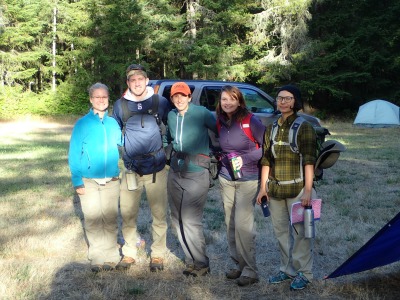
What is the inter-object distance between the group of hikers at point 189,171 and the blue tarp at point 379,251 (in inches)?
17.1

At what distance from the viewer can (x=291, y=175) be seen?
12.7ft

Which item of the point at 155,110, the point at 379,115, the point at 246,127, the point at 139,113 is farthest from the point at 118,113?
the point at 379,115

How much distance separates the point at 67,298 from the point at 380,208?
→ 4.72 meters

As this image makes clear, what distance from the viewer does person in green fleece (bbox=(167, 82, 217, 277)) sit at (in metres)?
4.17

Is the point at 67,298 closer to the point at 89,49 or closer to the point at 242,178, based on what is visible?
the point at 242,178

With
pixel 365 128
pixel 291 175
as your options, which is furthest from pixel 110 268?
pixel 365 128

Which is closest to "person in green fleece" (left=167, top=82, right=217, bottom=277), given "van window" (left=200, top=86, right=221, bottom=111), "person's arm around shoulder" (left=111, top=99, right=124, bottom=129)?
"person's arm around shoulder" (left=111, top=99, right=124, bottom=129)

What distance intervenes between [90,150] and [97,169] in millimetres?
181

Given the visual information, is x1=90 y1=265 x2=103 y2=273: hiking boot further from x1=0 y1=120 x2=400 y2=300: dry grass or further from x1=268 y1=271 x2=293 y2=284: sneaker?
x1=268 y1=271 x2=293 y2=284: sneaker

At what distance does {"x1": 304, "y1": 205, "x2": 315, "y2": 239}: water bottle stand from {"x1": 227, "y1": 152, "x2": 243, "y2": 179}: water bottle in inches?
23.9

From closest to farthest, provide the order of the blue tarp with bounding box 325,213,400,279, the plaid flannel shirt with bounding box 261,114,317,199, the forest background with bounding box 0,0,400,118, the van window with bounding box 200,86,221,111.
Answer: the blue tarp with bounding box 325,213,400,279, the plaid flannel shirt with bounding box 261,114,317,199, the van window with bounding box 200,86,221,111, the forest background with bounding box 0,0,400,118

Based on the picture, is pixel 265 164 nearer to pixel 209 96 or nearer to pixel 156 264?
pixel 156 264

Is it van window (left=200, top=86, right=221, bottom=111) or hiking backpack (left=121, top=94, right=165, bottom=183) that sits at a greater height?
van window (left=200, top=86, right=221, bottom=111)

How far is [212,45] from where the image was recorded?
27.8 meters
